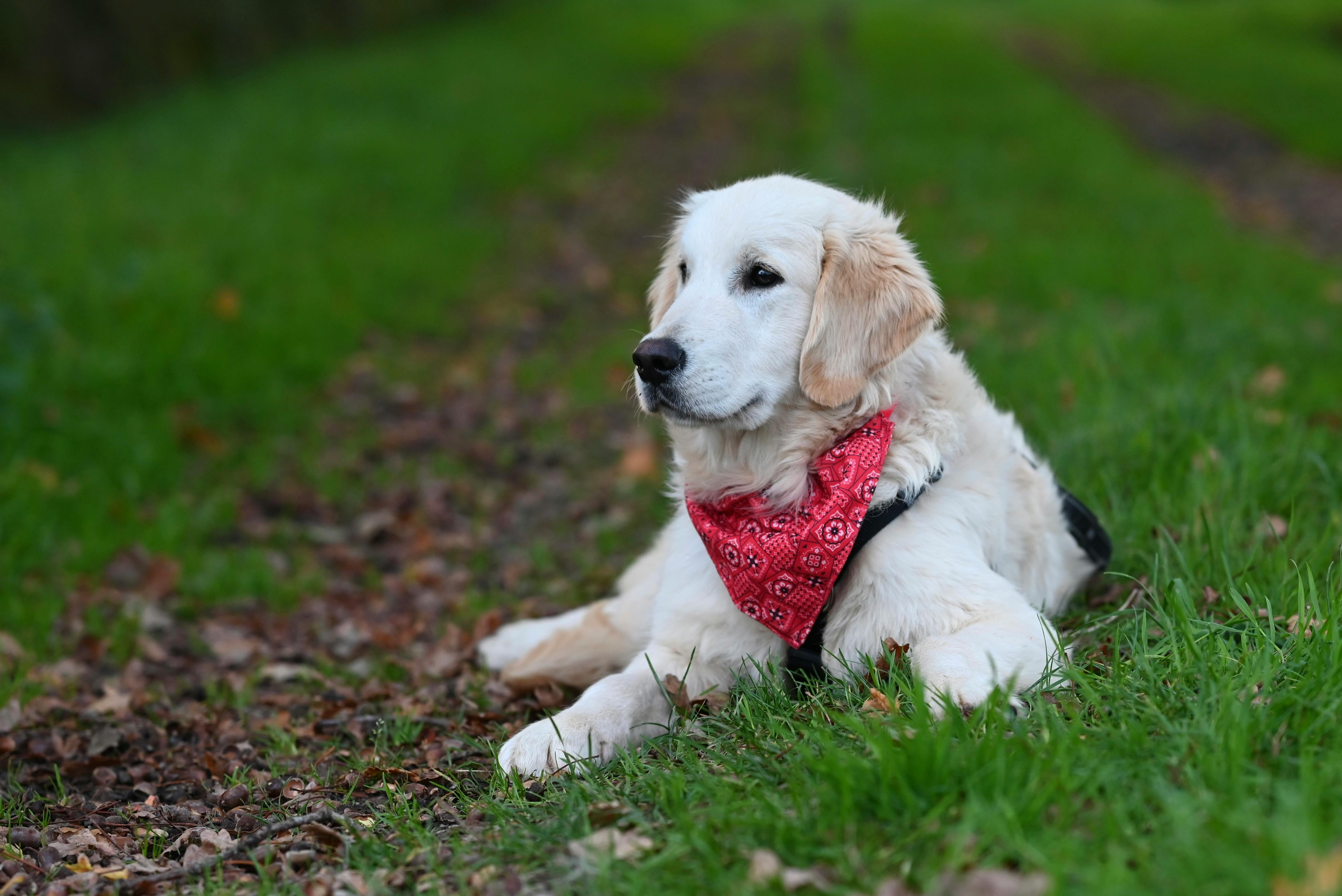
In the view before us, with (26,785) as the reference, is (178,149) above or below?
above

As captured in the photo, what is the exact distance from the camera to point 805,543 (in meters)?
3.05

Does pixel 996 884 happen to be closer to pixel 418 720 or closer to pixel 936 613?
pixel 936 613

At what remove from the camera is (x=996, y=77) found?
22297mm

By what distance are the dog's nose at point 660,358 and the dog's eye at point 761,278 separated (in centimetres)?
A: 36

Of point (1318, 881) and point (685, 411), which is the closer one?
point (1318, 881)

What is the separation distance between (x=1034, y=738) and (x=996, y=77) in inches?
874

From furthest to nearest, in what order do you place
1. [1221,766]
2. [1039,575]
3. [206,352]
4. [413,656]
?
[206,352] < [413,656] < [1039,575] < [1221,766]

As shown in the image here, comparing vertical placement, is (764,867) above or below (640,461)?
above

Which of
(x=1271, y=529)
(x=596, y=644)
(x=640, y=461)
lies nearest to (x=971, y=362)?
(x=640, y=461)

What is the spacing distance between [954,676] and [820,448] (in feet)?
2.77

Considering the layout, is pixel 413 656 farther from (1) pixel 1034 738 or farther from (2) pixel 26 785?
(1) pixel 1034 738

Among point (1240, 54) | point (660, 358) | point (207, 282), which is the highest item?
point (1240, 54)

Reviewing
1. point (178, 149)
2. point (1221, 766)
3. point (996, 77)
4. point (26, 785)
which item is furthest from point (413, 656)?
point (996, 77)

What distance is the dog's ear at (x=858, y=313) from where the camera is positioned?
3207mm
